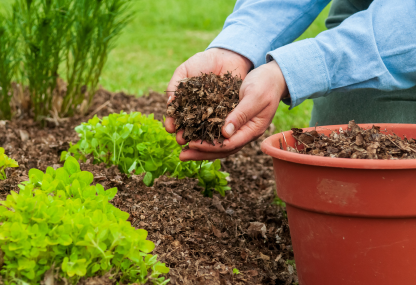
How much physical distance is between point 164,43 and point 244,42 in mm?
5003

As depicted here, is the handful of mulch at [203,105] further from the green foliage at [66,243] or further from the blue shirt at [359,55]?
the green foliage at [66,243]

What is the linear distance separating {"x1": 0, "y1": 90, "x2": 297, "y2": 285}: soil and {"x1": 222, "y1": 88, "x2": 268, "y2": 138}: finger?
0.44 m

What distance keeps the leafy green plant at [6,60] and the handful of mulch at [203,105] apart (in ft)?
4.24

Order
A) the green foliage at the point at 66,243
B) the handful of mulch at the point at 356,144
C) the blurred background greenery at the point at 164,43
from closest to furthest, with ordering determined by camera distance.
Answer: the green foliage at the point at 66,243
the handful of mulch at the point at 356,144
the blurred background greenery at the point at 164,43

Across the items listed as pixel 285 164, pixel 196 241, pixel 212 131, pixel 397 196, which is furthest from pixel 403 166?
pixel 196 241

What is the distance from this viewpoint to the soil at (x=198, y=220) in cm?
146

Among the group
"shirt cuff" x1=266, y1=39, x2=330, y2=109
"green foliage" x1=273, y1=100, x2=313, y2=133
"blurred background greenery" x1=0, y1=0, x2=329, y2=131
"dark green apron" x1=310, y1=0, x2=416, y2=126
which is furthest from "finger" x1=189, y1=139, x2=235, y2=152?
"green foliage" x1=273, y1=100, x2=313, y2=133

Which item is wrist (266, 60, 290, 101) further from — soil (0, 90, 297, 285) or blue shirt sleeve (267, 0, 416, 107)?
soil (0, 90, 297, 285)

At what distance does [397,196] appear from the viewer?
1.18 m

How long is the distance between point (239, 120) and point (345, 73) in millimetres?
483

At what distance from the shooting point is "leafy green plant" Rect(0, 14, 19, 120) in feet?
7.73

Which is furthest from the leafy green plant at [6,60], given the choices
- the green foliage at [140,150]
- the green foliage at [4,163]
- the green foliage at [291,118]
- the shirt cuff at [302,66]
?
the green foliage at [291,118]

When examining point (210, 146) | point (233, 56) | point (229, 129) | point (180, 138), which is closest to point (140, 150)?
point (180, 138)

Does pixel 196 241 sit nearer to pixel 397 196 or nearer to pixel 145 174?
Result: pixel 145 174
